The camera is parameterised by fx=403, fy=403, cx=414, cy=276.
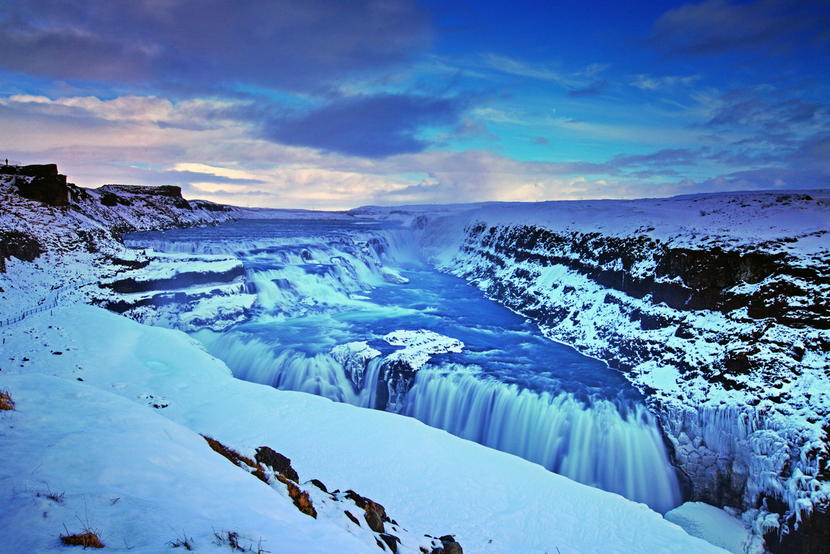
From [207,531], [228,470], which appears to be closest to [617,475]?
[228,470]

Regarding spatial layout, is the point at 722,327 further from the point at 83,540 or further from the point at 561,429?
the point at 83,540

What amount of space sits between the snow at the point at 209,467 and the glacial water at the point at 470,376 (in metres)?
2.73

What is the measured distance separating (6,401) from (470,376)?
1290cm

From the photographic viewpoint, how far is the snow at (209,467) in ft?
13.8

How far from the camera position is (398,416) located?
1236 centimetres

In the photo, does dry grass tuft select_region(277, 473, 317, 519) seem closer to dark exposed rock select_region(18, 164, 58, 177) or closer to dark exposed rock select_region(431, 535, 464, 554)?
dark exposed rock select_region(431, 535, 464, 554)

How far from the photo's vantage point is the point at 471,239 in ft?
172

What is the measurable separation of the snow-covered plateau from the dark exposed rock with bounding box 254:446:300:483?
0.12 ft

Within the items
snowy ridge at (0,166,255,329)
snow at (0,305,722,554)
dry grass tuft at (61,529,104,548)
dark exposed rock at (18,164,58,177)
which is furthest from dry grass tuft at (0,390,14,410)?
dark exposed rock at (18,164,58,177)

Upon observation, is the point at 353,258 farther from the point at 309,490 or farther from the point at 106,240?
the point at 309,490

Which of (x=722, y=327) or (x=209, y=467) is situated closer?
(x=209, y=467)

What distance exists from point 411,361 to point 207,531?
1285 centimetres

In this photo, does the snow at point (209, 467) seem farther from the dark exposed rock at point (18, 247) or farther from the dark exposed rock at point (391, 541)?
the dark exposed rock at point (18, 247)

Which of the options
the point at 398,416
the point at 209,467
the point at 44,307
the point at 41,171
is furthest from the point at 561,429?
the point at 41,171
